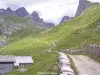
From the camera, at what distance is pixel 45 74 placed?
57.2 metres

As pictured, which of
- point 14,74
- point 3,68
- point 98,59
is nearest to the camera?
point 98,59

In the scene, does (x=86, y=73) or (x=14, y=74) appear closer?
(x=86, y=73)

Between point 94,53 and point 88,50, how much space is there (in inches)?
428

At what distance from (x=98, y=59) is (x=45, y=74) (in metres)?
18.2

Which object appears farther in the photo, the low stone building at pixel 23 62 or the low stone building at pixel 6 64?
the low stone building at pixel 23 62

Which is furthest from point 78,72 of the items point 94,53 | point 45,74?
point 94,53

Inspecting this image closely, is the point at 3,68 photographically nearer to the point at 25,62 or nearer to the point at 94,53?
the point at 25,62

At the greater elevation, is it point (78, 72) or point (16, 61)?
point (16, 61)

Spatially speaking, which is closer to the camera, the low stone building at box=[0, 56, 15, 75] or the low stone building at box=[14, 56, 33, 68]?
the low stone building at box=[0, 56, 15, 75]

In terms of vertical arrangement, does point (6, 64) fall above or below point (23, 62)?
below

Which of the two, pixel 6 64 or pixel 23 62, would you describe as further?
pixel 23 62

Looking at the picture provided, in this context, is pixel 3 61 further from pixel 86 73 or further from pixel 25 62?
pixel 86 73

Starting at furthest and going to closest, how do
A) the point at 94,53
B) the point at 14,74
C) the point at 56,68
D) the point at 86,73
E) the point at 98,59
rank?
1. the point at 14,74
2. the point at 94,53
3. the point at 98,59
4. the point at 56,68
5. the point at 86,73

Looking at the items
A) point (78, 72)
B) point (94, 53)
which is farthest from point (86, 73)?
point (94, 53)
